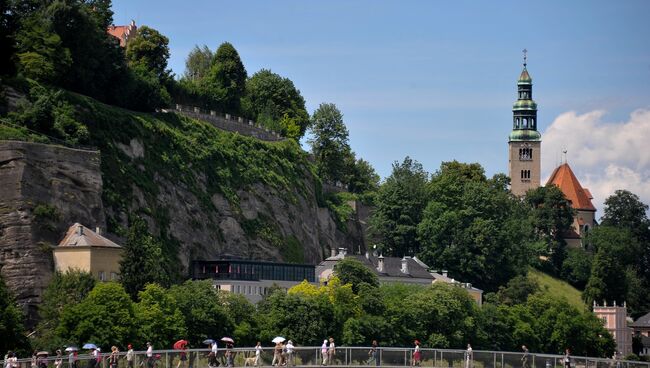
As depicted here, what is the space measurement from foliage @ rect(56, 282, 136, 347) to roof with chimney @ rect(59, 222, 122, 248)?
715 cm

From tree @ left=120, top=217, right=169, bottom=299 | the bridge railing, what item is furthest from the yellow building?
the bridge railing

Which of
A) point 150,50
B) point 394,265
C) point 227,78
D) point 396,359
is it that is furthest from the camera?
point 227,78

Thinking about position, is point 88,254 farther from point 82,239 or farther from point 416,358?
point 416,358

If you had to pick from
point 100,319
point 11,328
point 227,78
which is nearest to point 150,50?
point 227,78

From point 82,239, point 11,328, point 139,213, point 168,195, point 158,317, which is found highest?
point 168,195

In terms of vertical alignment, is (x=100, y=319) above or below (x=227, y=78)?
below

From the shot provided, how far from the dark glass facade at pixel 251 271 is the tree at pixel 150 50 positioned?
29.0m

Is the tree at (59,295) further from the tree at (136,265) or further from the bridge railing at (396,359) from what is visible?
the bridge railing at (396,359)

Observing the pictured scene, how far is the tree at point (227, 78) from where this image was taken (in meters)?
190

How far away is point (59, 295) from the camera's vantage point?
117188mm

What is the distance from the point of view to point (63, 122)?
442 feet

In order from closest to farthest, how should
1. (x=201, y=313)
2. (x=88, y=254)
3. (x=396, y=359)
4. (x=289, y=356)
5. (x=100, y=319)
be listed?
(x=289, y=356) → (x=396, y=359) → (x=100, y=319) → (x=88, y=254) → (x=201, y=313)

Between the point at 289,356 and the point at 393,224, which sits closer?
the point at 289,356

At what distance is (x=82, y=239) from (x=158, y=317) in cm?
→ 933
